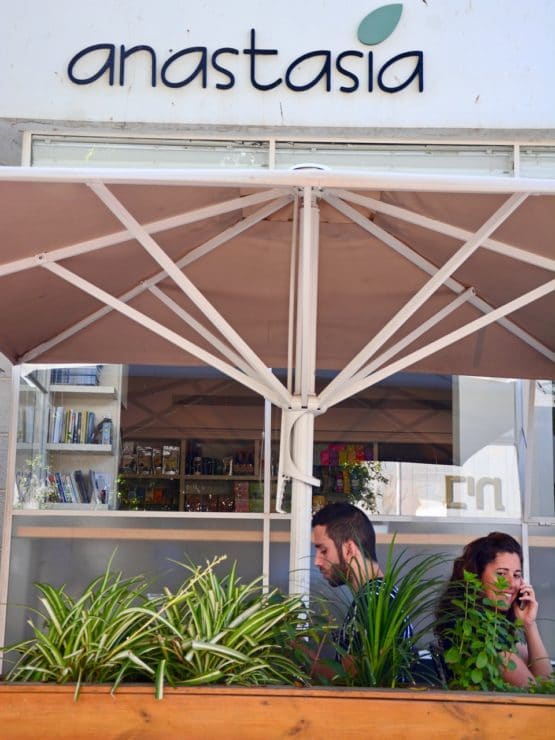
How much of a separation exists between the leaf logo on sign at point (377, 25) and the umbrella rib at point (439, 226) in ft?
11.4

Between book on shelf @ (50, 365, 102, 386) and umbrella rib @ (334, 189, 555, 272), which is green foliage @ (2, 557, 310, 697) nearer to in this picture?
umbrella rib @ (334, 189, 555, 272)

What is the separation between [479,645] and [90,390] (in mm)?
4352

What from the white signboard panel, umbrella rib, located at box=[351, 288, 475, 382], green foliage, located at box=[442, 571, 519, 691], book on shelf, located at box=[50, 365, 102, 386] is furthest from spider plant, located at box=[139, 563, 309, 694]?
the white signboard panel

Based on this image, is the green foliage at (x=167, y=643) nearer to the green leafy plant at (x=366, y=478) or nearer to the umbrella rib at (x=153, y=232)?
the umbrella rib at (x=153, y=232)

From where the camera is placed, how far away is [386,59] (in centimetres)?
741

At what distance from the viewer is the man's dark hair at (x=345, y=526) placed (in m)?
4.19

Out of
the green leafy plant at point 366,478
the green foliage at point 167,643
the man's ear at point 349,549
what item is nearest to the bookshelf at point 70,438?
the green leafy plant at point 366,478

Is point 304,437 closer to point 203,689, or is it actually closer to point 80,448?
point 203,689

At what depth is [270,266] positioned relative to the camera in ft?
16.4

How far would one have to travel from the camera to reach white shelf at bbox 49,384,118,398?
22.6ft

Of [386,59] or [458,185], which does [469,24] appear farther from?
[458,185]

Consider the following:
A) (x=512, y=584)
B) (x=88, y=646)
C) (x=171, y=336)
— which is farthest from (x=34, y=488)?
(x=88, y=646)

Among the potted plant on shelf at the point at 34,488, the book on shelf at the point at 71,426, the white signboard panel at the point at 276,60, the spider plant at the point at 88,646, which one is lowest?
the spider plant at the point at 88,646

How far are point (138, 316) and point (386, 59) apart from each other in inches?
160
